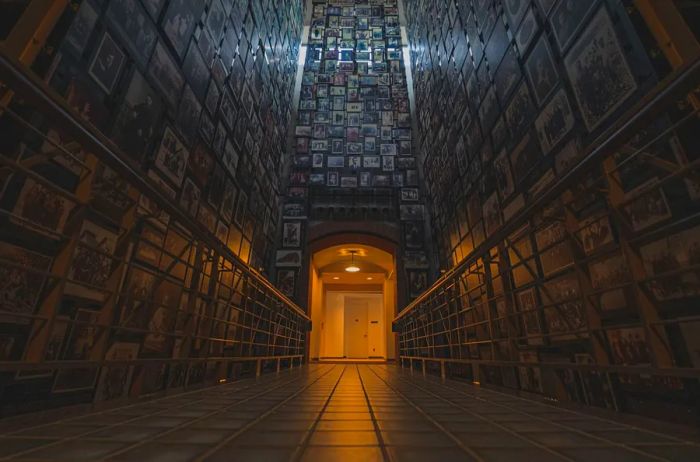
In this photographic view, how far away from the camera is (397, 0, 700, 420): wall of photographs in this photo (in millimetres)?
1369

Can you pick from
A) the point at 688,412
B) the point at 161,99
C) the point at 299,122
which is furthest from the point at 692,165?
the point at 299,122

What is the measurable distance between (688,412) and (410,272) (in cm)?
548

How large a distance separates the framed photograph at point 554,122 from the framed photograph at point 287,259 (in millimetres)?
5266

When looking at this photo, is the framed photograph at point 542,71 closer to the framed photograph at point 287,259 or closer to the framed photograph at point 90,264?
the framed photograph at point 90,264

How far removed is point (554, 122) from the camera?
257 centimetres

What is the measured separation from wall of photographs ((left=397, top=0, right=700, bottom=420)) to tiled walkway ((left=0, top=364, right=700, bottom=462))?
279mm

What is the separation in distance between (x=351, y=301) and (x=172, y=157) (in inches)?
545

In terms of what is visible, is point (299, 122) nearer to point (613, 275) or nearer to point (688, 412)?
point (613, 275)

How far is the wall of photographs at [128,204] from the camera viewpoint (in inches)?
54.6

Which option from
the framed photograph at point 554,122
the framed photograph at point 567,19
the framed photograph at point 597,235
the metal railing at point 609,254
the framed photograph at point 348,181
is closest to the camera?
the metal railing at point 609,254

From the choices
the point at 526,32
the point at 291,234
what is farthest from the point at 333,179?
the point at 526,32

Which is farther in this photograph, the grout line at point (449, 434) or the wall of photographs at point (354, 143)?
the wall of photographs at point (354, 143)

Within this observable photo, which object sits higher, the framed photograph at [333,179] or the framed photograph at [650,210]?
the framed photograph at [333,179]

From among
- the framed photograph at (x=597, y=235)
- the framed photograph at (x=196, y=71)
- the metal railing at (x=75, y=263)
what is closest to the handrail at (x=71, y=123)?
the metal railing at (x=75, y=263)
